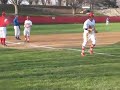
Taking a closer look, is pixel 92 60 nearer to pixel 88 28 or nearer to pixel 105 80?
pixel 88 28

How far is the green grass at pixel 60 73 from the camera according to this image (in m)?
11.5

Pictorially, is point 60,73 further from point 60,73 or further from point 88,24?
point 88,24

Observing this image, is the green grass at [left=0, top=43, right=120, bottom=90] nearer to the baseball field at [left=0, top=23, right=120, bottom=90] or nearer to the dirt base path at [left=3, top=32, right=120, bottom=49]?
the baseball field at [left=0, top=23, right=120, bottom=90]

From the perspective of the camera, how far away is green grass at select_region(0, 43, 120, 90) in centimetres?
1149

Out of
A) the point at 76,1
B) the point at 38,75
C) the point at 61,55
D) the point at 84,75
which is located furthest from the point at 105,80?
the point at 76,1

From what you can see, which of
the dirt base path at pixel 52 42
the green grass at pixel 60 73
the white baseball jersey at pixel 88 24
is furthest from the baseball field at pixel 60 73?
the dirt base path at pixel 52 42

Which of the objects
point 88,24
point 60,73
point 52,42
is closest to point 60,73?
point 60,73

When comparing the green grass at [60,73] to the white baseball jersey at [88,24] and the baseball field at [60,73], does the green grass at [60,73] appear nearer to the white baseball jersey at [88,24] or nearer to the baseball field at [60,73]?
the baseball field at [60,73]

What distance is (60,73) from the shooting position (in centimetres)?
1402

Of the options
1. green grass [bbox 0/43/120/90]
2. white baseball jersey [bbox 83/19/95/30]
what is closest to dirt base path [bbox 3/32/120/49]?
white baseball jersey [bbox 83/19/95/30]

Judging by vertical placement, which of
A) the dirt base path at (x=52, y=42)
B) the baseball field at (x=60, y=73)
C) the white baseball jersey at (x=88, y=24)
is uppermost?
the white baseball jersey at (x=88, y=24)

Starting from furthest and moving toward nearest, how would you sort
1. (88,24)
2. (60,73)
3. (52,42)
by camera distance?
(52,42), (88,24), (60,73)

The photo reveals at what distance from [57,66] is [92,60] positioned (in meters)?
2.79

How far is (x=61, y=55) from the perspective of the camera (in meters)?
20.5
